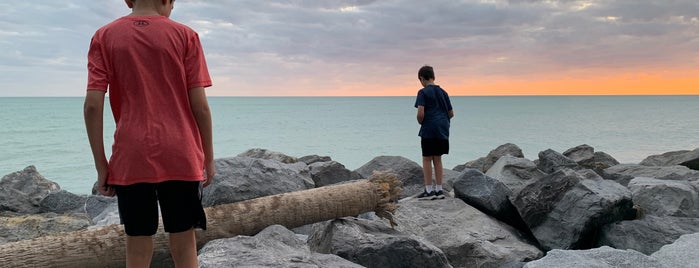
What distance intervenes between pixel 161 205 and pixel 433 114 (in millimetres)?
5739

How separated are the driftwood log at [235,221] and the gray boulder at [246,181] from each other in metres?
0.78

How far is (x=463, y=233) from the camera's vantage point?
270 inches

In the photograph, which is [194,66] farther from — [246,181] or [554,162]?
[554,162]

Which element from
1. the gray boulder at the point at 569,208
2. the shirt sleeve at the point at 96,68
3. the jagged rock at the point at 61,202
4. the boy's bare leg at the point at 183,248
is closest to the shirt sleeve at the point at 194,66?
the shirt sleeve at the point at 96,68

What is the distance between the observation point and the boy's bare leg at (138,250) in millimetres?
3191

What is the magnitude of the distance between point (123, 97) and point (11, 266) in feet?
7.73

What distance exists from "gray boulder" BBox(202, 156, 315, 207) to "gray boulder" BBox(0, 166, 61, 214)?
525cm

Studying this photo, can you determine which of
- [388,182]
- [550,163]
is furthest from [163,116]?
[550,163]

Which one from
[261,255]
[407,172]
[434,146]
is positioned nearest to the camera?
[261,255]

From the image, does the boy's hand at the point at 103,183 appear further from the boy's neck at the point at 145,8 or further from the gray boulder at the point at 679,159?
the gray boulder at the point at 679,159

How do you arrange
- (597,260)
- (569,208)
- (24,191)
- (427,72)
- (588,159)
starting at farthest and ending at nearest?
(588,159)
(24,191)
(427,72)
(569,208)
(597,260)

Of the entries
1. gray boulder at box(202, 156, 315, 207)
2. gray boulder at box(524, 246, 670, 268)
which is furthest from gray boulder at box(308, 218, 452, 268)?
gray boulder at box(202, 156, 315, 207)

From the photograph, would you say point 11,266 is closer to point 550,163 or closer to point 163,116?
point 163,116

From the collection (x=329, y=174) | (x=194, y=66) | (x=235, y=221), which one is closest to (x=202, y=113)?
(x=194, y=66)
